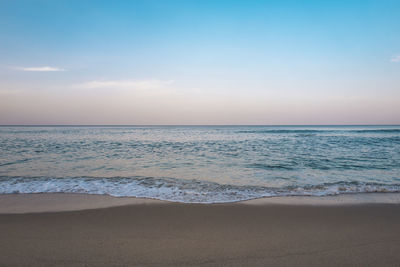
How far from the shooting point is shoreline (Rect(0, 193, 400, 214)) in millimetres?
4898

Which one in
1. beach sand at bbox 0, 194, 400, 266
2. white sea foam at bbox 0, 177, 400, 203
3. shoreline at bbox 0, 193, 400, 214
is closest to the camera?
beach sand at bbox 0, 194, 400, 266

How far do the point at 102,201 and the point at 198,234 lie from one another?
3.09 meters

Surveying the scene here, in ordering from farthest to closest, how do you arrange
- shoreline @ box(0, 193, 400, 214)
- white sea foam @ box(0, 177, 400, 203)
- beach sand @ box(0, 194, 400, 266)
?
white sea foam @ box(0, 177, 400, 203) → shoreline @ box(0, 193, 400, 214) → beach sand @ box(0, 194, 400, 266)

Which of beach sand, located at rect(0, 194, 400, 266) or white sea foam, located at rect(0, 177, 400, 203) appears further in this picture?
white sea foam, located at rect(0, 177, 400, 203)

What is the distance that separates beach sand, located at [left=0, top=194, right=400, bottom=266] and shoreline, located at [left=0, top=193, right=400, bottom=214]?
0.16 ft

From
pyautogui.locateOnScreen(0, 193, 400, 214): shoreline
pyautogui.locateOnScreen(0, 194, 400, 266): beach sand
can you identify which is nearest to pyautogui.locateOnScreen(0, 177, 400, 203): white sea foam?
pyautogui.locateOnScreen(0, 193, 400, 214): shoreline

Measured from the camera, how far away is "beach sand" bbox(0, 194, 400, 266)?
2.78 meters

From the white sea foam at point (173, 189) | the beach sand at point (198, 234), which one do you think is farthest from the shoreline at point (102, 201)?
the white sea foam at point (173, 189)

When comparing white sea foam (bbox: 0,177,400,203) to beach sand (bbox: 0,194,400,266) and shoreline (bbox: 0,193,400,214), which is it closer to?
shoreline (bbox: 0,193,400,214)

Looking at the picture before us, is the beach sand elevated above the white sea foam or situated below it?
above

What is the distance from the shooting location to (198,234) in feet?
11.4

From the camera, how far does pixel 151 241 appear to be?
3.25 meters

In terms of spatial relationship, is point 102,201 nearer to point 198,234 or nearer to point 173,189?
point 173,189

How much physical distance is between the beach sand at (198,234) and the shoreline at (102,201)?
1.9 inches
